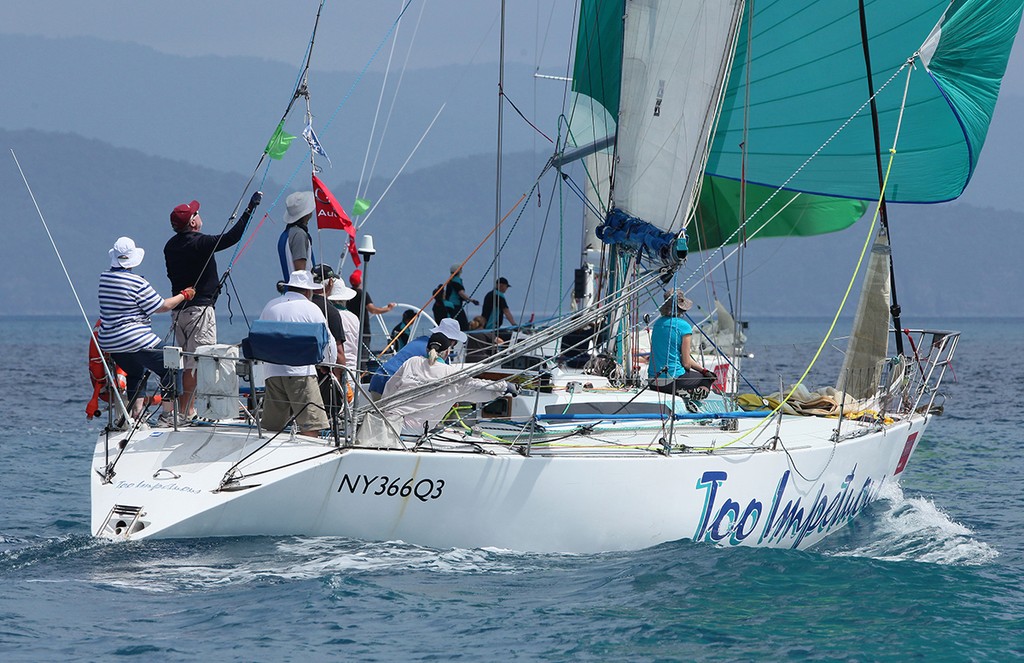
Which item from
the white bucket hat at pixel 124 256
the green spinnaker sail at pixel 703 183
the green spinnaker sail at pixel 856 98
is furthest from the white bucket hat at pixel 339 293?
the green spinnaker sail at pixel 703 183

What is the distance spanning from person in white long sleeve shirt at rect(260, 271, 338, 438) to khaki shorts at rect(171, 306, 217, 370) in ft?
3.71

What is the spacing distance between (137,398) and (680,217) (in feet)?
13.7

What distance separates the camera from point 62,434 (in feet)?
52.4

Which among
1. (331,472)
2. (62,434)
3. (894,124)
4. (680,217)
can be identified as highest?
(894,124)

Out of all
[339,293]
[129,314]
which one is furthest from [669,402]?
[129,314]

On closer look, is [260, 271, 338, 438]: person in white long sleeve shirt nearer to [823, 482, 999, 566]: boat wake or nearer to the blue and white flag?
the blue and white flag

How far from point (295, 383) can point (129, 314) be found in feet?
4.83

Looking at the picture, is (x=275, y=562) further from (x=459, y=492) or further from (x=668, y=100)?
(x=668, y=100)

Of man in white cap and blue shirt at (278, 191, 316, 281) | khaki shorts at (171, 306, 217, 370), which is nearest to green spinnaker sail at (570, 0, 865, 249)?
man in white cap and blue shirt at (278, 191, 316, 281)

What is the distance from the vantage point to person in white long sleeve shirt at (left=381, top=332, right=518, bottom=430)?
7867 millimetres

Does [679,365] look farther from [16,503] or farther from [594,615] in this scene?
A: [16,503]

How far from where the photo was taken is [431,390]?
25.6 ft

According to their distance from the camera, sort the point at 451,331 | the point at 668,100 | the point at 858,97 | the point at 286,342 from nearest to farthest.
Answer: the point at 286,342, the point at 451,331, the point at 668,100, the point at 858,97

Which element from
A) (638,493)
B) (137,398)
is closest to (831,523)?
(638,493)
